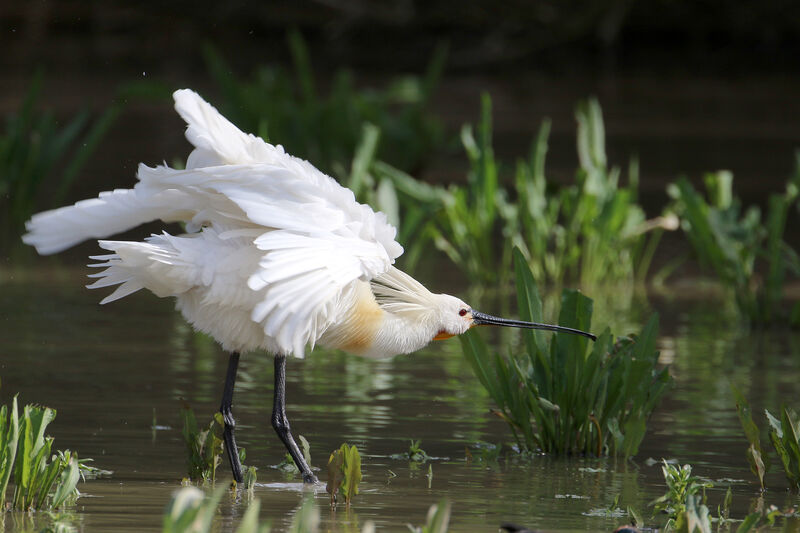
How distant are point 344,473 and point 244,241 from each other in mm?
837

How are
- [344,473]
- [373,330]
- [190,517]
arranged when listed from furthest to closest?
1. [373,330]
2. [344,473]
3. [190,517]

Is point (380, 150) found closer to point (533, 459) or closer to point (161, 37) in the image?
point (533, 459)

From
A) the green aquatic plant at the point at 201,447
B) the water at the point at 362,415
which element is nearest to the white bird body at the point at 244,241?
the green aquatic plant at the point at 201,447

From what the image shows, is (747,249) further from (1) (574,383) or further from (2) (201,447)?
(2) (201,447)

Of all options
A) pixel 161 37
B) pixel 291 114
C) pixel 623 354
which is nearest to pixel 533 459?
pixel 623 354

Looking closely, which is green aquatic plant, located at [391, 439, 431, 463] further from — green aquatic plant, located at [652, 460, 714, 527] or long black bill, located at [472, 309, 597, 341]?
green aquatic plant, located at [652, 460, 714, 527]

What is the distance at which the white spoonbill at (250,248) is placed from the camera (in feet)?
15.3

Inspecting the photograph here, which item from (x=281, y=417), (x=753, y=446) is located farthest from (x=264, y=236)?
(x=753, y=446)

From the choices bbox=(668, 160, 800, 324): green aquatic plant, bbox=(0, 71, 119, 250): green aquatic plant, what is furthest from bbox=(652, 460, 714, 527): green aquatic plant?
bbox=(0, 71, 119, 250): green aquatic plant

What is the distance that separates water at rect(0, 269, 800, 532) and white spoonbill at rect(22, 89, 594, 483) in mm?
471

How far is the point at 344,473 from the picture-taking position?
4.86m

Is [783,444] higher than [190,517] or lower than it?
higher

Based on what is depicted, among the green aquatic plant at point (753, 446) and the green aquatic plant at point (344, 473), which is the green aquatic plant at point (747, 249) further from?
the green aquatic plant at point (344, 473)

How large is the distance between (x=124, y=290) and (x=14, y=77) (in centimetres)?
1908
